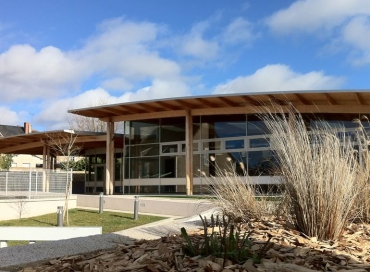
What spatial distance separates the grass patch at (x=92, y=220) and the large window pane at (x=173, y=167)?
493 centimetres

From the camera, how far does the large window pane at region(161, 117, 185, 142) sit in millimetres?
19594

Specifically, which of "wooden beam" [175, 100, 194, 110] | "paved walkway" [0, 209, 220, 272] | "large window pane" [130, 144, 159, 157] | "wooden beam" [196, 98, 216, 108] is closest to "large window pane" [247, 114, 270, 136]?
"wooden beam" [196, 98, 216, 108]

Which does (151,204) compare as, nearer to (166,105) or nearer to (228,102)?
(166,105)

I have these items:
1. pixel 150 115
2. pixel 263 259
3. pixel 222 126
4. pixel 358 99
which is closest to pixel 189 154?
pixel 222 126

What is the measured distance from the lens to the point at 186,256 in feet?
10.6

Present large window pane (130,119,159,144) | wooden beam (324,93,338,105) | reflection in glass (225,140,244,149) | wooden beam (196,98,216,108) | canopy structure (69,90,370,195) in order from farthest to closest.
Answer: large window pane (130,119,159,144), reflection in glass (225,140,244,149), wooden beam (196,98,216,108), canopy structure (69,90,370,195), wooden beam (324,93,338,105)

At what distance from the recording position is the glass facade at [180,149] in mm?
17500

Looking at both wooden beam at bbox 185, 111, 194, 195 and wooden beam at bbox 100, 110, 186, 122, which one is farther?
wooden beam at bbox 100, 110, 186, 122

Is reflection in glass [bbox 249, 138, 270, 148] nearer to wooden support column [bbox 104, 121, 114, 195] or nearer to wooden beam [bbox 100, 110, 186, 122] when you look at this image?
wooden beam [bbox 100, 110, 186, 122]

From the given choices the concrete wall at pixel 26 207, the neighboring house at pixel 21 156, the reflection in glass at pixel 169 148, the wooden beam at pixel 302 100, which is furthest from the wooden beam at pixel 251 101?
the neighboring house at pixel 21 156

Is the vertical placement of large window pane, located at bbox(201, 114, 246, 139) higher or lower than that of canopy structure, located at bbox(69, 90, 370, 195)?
lower

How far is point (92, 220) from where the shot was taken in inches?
525

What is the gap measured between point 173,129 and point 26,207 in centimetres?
754

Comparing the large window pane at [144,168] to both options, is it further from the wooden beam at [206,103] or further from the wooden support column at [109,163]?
the wooden beam at [206,103]
